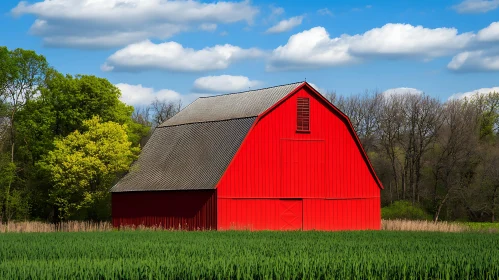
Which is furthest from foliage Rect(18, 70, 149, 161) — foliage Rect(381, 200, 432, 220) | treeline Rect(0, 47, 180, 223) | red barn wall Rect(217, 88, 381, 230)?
foliage Rect(381, 200, 432, 220)

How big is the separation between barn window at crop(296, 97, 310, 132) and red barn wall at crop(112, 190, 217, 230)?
21.8 ft

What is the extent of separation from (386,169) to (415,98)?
767 cm

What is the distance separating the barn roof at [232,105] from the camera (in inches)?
1823

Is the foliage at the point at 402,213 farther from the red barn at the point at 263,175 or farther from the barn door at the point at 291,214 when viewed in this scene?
the barn door at the point at 291,214

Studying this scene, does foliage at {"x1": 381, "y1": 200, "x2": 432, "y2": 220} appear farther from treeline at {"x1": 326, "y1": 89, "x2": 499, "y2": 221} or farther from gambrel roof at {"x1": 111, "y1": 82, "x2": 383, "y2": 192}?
gambrel roof at {"x1": 111, "y1": 82, "x2": 383, "y2": 192}

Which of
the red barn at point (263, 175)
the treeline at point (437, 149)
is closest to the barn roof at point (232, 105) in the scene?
the red barn at point (263, 175)

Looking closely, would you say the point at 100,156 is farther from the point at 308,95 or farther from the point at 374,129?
the point at 374,129

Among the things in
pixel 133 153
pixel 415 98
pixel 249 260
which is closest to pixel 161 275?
pixel 249 260

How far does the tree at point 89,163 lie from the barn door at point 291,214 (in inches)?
455

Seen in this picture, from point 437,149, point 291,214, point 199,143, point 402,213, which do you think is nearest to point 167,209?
point 199,143

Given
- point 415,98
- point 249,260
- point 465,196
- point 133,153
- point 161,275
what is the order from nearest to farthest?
1. point 161,275
2. point 249,260
3. point 133,153
4. point 465,196
5. point 415,98

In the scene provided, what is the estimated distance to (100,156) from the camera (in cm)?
5075

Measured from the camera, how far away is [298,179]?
45.3 metres

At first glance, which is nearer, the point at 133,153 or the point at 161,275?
the point at 161,275
